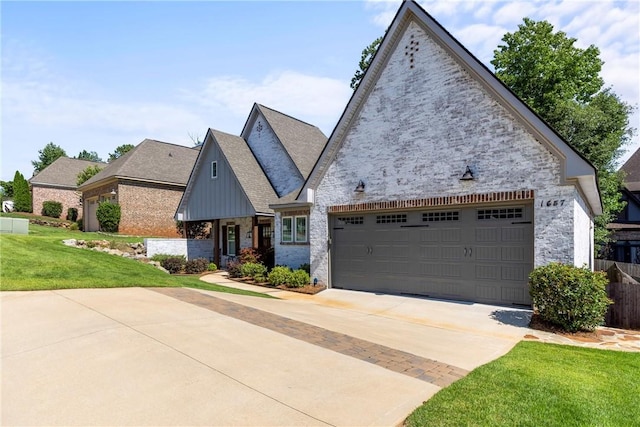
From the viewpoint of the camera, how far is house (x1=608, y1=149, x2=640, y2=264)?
23125 millimetres

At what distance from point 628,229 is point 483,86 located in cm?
2083

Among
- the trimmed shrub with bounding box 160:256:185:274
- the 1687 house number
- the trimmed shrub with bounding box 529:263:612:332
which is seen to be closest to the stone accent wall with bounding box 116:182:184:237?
the trimmed shrub with bounding box 160:256:185:274

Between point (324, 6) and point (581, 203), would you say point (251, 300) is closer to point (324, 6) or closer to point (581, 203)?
point (324, 6)

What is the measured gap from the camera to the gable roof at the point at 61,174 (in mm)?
35531

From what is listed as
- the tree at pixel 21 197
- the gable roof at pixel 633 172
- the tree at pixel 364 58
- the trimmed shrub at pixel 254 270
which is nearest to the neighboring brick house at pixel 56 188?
the tree at pixel 21 197

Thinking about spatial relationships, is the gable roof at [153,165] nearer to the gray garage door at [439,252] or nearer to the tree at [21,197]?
the tree at [21,197]

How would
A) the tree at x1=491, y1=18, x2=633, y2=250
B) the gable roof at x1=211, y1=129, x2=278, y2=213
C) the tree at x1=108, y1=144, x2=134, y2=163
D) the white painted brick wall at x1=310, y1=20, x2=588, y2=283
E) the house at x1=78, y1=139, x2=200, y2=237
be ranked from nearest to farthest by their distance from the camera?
the white painted brick wall at x1=310, y1=20, x2=588, y2=283 < the gable roof at x1=211, y1=129, x2=278, y2=213 < the tree at x1=491, y1=18, x2=633, y2=250 < the house at x1=78, y1=139, x2=200, y2=237 < the tree at x1=108, y1=144, x2=134, y2=163

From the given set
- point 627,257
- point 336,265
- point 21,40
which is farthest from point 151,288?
point 627,257

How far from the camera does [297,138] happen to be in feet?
70.5

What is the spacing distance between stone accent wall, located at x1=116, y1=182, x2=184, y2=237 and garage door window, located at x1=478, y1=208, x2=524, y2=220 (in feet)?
75.4

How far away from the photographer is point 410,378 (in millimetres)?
4840

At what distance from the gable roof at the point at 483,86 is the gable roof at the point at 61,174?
33.5m

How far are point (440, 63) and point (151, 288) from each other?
11396 mm

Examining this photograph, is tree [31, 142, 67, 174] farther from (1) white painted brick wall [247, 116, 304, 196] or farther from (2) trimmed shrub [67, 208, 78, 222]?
(1) white painted brick wall [247, 116, 304, 196]
